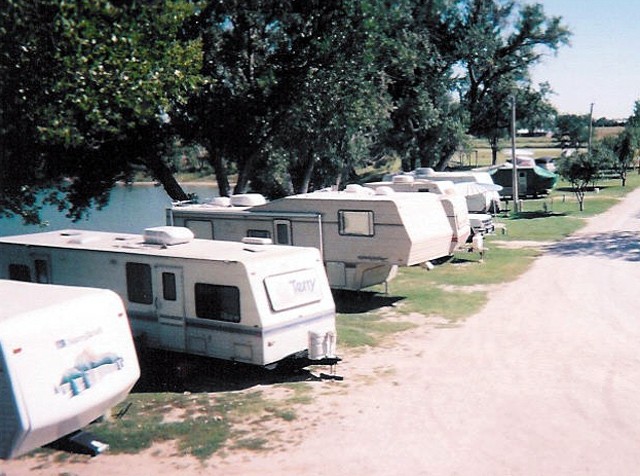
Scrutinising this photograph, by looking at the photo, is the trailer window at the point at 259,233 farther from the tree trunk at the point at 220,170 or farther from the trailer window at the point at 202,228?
the tree trunk at the point at 220,170

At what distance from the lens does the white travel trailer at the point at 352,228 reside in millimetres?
16750

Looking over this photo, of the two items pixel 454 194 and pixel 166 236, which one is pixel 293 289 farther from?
pixel 454 194

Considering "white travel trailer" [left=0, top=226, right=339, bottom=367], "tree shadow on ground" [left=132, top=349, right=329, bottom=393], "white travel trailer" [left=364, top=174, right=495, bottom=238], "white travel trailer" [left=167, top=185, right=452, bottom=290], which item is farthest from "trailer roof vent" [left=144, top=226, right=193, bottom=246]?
"white travel trailer" [left=364, top=174, right=495, bottom=238]

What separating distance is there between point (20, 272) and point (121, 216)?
33.3 metres

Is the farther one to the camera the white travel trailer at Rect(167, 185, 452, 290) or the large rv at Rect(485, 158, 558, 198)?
the large rv at Rect(485, 158, 558, 198)

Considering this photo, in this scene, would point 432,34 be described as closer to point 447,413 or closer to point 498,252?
point 498,252

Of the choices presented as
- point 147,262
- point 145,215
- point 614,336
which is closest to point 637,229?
point 614,336

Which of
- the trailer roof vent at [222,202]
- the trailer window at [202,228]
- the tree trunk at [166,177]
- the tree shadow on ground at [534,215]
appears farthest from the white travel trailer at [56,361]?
the tree shadow on ground at [534,215]

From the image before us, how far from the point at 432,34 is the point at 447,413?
37373mm

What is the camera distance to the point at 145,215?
156 ft

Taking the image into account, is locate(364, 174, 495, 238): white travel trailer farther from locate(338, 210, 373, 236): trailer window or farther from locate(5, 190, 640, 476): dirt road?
locate(5, 190, 640, 476): dirt road

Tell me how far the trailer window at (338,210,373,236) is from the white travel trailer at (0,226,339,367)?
454 centimetres

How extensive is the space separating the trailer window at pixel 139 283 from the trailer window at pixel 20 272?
10.3ft

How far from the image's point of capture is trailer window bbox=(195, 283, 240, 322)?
1157cm
